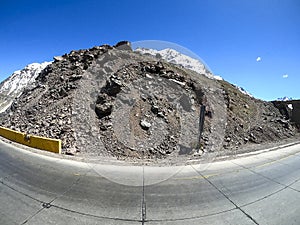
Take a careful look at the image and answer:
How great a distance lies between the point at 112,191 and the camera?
18.3 feet

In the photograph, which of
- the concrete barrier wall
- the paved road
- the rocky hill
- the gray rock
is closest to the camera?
the paved road

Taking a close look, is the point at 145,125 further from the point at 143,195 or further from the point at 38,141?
the point at 143,195

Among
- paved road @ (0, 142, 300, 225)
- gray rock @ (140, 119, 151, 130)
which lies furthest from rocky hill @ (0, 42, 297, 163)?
paved road @ (0, 142, 300, 225)

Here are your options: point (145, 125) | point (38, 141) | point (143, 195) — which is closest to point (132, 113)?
point (145, 125)

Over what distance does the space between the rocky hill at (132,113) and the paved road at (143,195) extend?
3.70 m

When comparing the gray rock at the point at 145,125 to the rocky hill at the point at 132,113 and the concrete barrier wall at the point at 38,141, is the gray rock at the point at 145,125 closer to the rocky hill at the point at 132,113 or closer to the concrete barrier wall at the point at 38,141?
the rocky hill at the point at 132,113

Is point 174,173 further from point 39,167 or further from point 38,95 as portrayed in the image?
point 38,95

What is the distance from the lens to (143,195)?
542cm

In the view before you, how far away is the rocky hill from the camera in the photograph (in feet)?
41.6

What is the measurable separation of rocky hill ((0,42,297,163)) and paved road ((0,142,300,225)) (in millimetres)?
3699

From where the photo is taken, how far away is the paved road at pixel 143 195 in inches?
168

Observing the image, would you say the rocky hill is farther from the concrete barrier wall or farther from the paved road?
the paved road

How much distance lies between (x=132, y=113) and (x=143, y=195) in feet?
33.2

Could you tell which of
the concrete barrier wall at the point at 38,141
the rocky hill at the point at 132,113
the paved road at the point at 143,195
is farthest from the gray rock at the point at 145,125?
→ the concrete barrier wall at the point at 38,141
